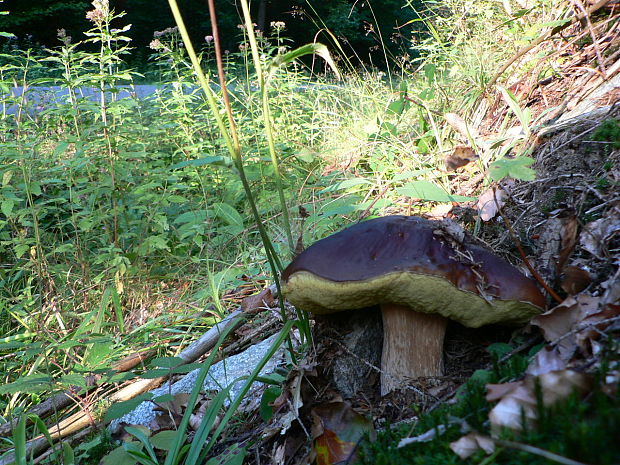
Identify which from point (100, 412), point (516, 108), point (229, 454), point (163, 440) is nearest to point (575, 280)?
point (516, 108)

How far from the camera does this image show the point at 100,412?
2016 millimetres

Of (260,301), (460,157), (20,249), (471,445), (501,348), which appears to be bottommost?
(260,301)

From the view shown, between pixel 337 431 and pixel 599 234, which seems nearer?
pixel 337 431

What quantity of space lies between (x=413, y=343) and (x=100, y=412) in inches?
56.2

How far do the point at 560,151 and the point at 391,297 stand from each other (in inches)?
53.5

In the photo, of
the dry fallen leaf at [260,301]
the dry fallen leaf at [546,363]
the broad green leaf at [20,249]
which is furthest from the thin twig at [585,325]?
the broad green leaf at [20,249]

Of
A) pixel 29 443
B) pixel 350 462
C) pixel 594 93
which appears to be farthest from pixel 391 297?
pixel 594 93

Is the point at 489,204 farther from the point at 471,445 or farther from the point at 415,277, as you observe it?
the point at 471,445

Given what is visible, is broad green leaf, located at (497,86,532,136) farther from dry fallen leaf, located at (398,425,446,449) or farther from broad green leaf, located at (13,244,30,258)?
broad green leaf, located at (13,244,30,258)

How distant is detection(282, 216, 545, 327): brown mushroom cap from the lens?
44.3 inches

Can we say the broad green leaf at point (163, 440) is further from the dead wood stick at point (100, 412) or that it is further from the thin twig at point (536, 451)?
the thin twig at point (536, 451)

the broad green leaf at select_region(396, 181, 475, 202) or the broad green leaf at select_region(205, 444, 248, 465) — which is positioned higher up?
the broad green leaf at select_region(396, 181, 475, 202)

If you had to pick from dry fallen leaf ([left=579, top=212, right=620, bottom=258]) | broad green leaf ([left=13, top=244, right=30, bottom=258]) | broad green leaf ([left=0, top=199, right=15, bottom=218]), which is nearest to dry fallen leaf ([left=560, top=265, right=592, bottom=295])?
dry fallen leaf ([left=579, top=212, right=620, bottom=258])

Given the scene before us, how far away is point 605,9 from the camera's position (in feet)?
9.71
